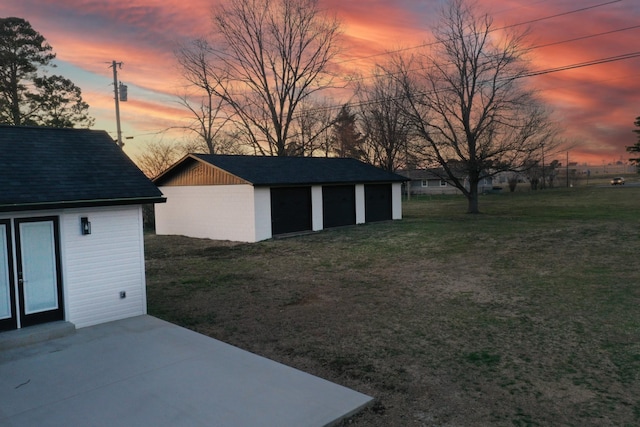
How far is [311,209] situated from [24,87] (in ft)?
76.1

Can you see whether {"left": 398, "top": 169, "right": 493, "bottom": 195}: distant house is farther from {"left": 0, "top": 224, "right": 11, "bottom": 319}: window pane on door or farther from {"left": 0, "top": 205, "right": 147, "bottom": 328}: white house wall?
{"left": 0, "top": 224, "right": 11, "bottom": 319}: window pane on door

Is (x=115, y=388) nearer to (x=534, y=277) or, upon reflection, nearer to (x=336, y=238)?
(x=534, y=277)

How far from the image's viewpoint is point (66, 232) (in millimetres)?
7535

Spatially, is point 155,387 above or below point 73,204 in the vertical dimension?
below

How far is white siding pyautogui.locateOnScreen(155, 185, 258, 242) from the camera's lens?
19172 mm

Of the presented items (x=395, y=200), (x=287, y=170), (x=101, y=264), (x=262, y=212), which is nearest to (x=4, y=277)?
(x=101, y=264)

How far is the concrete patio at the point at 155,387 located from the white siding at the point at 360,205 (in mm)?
17625

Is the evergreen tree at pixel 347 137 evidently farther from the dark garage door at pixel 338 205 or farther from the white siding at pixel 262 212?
the white siding at pixel 262 212

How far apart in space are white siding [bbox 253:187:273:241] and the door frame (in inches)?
453

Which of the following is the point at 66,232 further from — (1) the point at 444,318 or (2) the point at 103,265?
(1) the point at 444,318

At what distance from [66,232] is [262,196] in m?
11.9

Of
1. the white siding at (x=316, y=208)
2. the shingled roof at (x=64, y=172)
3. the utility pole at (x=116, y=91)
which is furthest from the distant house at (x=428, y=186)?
the shingled roof at (x=64, y=172)

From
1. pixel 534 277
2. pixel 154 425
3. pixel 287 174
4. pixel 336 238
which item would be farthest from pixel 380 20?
pixel 154 425

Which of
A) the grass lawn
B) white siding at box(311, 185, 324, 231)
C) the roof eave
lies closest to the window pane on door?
the roof eave
